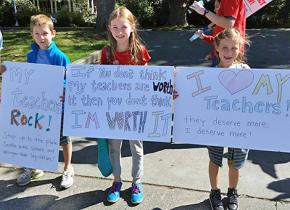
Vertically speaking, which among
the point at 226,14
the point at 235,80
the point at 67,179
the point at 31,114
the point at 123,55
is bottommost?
the point at 67,179

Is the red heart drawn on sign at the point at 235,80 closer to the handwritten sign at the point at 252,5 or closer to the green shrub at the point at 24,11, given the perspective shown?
the handwritten sign at the point at 252,5

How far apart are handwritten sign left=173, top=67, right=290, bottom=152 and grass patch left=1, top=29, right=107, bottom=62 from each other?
18.7ft

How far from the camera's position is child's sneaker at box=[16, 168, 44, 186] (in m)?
4.09

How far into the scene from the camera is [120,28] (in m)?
3.54

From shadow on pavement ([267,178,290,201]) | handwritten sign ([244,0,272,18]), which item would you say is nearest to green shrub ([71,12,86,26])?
handwritten sign ([244,0,272,18])

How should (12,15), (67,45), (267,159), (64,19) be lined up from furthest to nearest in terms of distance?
1. (12,15)
2. (64,19)
3. (67,45)
4. (267,159)

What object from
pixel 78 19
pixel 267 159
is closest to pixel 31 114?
pixel 267 159

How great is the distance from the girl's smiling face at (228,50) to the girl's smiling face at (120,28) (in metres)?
0.76

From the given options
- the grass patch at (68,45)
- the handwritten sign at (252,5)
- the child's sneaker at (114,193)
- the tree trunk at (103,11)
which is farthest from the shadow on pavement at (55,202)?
the tree trunk at (103,11)

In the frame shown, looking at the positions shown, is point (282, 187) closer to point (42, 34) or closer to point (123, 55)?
point (123, 55)

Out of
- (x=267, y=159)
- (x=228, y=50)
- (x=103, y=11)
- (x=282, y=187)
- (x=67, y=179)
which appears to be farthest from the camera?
(x=103, y=11)

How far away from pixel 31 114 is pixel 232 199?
75.4 inches

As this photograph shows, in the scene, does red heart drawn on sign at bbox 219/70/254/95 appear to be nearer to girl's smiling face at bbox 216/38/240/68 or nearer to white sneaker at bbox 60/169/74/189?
girl's smiling face at bbox 216/38/240/68

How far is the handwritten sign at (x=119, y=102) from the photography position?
356 cm
